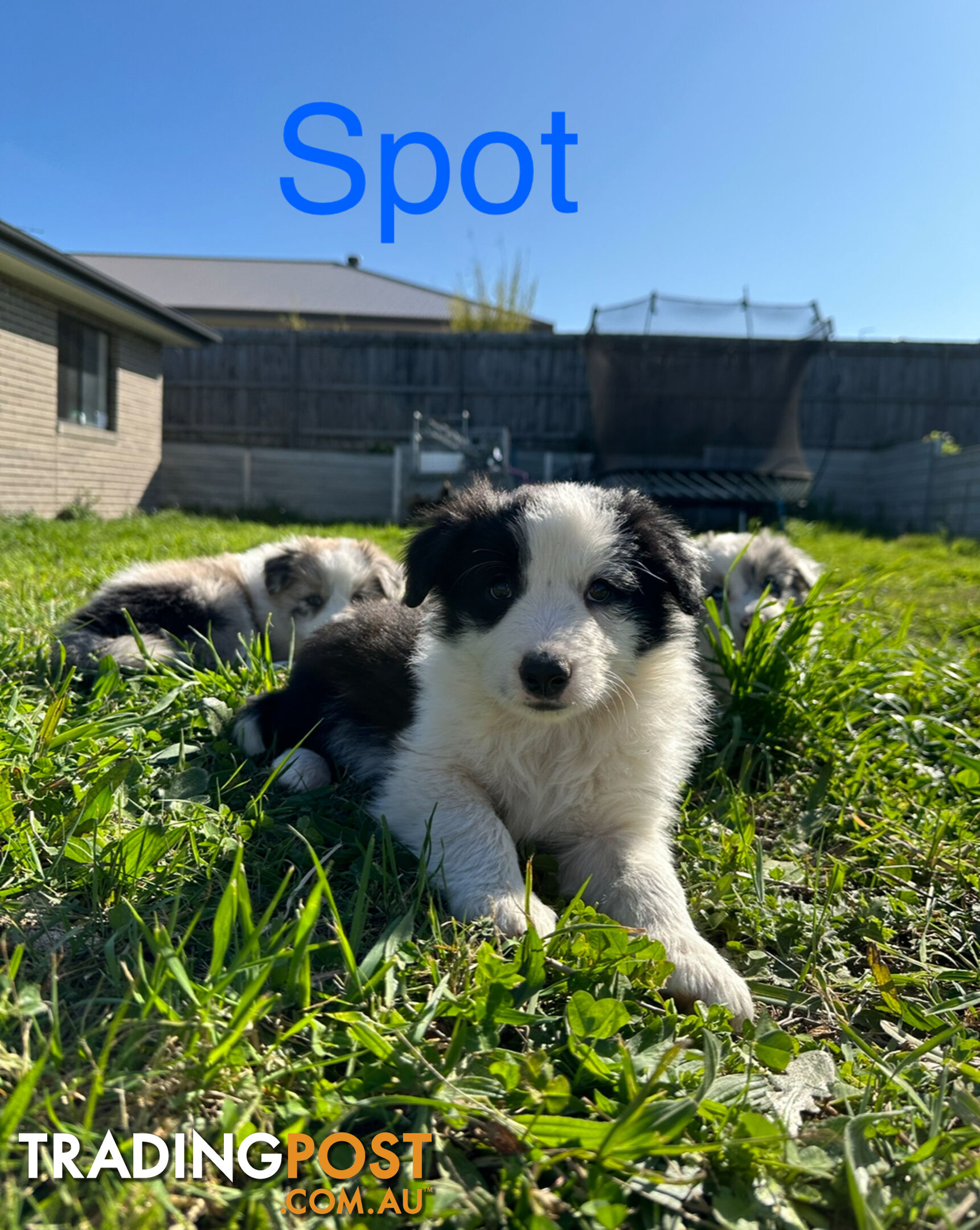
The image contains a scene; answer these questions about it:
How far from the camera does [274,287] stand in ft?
100

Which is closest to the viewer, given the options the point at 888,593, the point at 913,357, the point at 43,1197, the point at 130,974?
the point at 43,1197

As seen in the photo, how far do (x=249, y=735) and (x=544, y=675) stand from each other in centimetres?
112

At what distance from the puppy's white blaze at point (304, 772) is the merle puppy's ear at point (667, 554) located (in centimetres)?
109

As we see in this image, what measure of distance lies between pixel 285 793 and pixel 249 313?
94.9ft

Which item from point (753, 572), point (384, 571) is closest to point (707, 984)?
point (753, 572)

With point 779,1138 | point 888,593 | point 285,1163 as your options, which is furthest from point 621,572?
point 888,593

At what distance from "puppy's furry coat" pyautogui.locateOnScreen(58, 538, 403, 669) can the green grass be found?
109 cm

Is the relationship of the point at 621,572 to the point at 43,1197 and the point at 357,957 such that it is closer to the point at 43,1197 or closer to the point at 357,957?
the point at 357,957

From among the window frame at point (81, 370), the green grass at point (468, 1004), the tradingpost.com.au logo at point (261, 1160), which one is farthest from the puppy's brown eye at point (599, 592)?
the window frame at point (81, 370)

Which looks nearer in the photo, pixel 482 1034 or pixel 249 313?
pixel 482 1034

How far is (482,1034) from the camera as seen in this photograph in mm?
1303

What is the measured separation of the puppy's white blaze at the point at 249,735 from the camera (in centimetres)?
245

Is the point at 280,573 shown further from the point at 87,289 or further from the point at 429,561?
the point at 87,289

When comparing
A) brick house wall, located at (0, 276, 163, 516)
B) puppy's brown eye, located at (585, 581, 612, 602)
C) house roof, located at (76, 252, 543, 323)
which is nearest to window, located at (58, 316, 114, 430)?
brick house wall, located at (0, 276, 163, 516)
